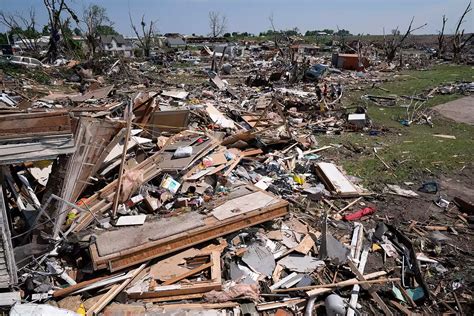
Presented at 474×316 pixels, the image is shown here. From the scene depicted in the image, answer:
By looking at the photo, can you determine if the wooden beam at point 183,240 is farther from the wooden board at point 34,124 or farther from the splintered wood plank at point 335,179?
the splintered wood plank at point 335,179

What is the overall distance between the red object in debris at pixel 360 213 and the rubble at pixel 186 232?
2 cm

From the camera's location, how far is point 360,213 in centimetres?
597

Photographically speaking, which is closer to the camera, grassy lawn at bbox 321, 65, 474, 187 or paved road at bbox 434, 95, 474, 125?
grassy lawn at bbox 321, 65, 474, 187

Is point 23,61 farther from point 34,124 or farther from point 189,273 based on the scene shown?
point 189,273

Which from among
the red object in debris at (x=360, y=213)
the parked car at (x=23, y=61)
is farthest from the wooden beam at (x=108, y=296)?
the parked car at (x=23, y=61)

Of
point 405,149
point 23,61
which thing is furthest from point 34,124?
point 23,61

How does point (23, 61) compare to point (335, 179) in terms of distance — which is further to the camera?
point (23, 61)

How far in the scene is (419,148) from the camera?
910cm

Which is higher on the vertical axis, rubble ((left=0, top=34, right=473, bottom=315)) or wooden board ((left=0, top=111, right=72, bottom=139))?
wooden board ((left=0, top=111, right=72, bottom=139))

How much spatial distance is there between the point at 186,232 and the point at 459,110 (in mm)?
13177

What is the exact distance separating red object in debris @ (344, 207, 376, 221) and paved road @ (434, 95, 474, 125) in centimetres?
832

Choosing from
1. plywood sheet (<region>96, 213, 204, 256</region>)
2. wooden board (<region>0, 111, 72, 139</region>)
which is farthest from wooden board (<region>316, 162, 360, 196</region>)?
wooden board (<region>0, 111, 72, 139</region>)

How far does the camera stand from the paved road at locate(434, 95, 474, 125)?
12.3 meters

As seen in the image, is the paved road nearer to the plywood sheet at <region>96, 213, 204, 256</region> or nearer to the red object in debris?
the red object in debris
